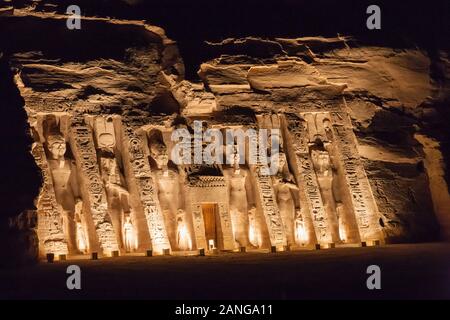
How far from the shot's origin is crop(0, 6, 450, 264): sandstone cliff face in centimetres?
1669

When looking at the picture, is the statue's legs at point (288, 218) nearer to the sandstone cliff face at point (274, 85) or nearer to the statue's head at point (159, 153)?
the sandstone cliff face at point (274, 85)

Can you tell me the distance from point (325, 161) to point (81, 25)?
21.0 feet

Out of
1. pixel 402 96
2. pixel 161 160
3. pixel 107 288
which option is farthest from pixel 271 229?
pixel 107 288

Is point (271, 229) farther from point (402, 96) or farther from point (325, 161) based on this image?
point (402, 96)

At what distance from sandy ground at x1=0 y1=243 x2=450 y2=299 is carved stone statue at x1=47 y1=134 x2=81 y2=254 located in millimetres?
1597

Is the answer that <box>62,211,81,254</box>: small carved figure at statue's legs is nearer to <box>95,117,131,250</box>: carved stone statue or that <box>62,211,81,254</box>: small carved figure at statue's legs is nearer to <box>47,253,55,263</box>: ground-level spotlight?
<box>95,117,131,250</box>: carved stone statue

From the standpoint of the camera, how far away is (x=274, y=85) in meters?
18.4

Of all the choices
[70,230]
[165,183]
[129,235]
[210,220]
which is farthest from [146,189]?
[210,220]

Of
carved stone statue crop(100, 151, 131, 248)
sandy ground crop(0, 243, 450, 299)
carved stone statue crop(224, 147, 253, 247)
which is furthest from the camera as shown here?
carved stone statue crop(224, 147, 253, 247)

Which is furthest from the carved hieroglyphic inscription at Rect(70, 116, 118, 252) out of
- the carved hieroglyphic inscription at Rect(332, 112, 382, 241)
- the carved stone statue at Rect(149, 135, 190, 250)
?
the carved hieroglyphic inscription at Rect(332, 112, 382, 241)

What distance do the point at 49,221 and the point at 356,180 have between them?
702 cm

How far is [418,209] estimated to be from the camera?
17.9 metres

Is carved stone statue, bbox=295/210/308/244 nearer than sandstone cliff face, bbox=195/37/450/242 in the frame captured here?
No

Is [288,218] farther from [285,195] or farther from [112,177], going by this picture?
[112,177]
